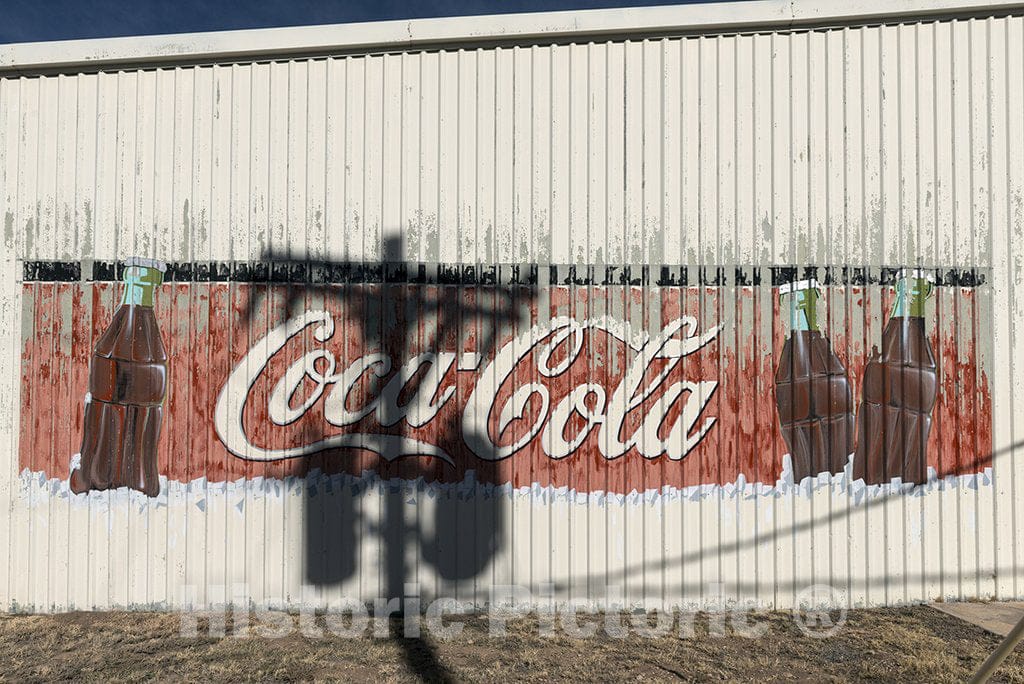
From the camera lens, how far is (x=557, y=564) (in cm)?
588

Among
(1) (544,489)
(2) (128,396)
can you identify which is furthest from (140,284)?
(1) (544,489)

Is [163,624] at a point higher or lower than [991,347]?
lower

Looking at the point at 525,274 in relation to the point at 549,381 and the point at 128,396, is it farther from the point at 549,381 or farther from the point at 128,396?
the point at 128,396

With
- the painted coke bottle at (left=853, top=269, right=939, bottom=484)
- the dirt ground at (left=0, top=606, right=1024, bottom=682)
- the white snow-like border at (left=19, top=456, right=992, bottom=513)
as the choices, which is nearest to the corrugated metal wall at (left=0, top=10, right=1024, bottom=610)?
the white snow-like border at (left=19, top=456, right=992, bottom=513)

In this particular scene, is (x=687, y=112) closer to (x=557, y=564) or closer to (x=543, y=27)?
(x=543, y=27)

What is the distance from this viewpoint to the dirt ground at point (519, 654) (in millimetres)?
4637

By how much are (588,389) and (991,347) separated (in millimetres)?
3947

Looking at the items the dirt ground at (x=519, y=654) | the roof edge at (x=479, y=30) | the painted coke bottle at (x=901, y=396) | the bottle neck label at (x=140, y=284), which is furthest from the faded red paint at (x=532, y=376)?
the roof edge at (x=479, y=30)

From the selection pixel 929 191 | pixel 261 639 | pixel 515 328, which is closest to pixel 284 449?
pixel 261 639

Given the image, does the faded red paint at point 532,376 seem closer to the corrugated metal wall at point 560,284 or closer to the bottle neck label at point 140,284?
the corrugated metal wall at point 560,284

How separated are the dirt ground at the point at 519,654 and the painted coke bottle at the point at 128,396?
1368 millimetres

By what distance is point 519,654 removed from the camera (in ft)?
16.4

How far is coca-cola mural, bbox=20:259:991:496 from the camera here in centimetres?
592

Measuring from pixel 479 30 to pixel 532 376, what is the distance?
11.2 ft
